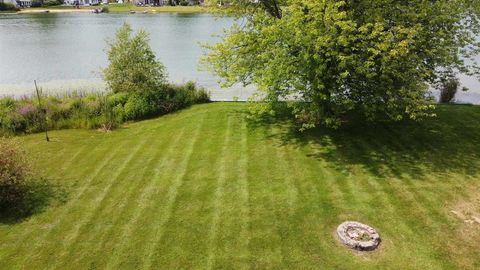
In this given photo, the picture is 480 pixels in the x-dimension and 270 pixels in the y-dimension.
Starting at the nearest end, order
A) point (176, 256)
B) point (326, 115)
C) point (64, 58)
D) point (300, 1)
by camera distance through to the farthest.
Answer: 1. point (176, 256)
2. point (300, 1)
3. point (326, 115)
4. point (64, 58)

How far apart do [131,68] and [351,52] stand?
1283 cm

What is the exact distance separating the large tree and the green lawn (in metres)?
Answer: 1.79

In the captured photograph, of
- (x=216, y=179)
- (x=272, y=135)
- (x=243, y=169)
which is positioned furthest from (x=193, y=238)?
(x=272, y=135)

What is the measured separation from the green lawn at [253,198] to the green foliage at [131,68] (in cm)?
458

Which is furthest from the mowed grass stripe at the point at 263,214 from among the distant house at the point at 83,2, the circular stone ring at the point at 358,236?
the distant house at the point at 83,2

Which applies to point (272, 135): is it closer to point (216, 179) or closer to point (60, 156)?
point (216, 179)

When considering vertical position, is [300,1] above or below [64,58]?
above

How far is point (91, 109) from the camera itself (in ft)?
70.6

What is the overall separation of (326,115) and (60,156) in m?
11.9

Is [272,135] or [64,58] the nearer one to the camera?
[272,135]

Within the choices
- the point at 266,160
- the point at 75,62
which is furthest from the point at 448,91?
the point at 75,62

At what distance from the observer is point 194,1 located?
15638 cm

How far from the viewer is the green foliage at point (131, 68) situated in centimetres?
2297

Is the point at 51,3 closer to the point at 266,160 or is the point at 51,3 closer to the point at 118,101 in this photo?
the point at 118,101
